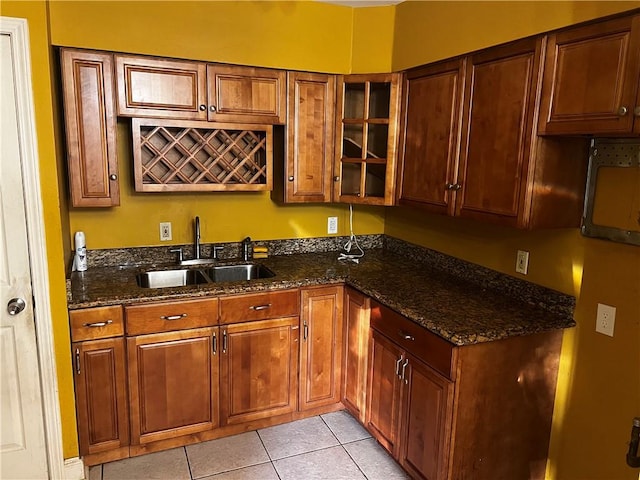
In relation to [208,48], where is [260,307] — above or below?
below

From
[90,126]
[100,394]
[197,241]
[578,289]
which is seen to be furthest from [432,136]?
[100,394]

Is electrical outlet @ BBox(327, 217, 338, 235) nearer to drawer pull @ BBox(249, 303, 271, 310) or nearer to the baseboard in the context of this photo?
drawer pull @ BBox(249, 303, 271, 310)

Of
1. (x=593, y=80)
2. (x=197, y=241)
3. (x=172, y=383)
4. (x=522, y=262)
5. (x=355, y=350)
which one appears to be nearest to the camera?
(x=593, y=80)

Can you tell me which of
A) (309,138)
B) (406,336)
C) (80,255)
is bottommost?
(406,336)

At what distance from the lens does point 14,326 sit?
6.70ft

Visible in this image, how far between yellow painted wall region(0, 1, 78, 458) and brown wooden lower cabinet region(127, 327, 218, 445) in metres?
0.28

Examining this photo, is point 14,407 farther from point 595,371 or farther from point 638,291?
point 638,291

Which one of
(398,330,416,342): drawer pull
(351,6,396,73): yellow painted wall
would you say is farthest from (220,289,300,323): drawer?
(351,6,396,73): yellow painted wall

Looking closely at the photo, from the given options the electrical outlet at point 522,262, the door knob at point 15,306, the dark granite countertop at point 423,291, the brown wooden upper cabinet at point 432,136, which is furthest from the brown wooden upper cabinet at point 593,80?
the door knob at point 15,306

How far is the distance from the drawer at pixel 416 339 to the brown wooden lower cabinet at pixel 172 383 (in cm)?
87

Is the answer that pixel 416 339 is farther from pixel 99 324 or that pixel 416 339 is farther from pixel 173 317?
pixel 99 324

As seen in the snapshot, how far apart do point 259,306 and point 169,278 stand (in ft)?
2.13

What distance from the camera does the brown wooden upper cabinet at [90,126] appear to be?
2262mm

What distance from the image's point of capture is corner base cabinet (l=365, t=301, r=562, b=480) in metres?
1.91
